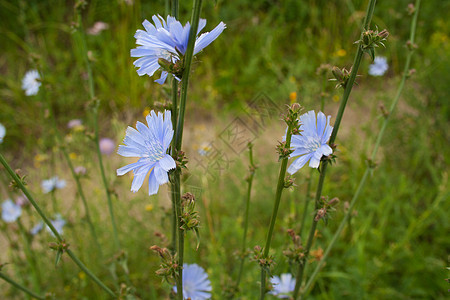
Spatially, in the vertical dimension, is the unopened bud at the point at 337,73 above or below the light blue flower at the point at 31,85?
below

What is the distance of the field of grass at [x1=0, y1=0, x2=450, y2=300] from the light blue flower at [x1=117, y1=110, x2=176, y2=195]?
162mm

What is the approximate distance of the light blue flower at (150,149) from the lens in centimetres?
106

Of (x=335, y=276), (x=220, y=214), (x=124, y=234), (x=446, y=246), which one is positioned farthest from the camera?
(x=220, y=214)

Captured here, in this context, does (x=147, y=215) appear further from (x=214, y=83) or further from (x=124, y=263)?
(x=214, y=83)

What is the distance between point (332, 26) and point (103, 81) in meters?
3.16

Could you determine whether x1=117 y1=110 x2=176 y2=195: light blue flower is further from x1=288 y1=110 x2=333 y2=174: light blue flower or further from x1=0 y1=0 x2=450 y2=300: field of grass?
x1=288 y1=110 x2=333 y2=174: light blue flower

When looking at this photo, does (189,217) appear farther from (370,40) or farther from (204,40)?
(370,40)

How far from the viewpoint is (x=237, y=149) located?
392 centimetres

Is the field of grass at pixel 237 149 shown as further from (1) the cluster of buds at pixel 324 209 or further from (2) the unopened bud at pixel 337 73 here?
(1) the cluster of buds at pixel 324 209

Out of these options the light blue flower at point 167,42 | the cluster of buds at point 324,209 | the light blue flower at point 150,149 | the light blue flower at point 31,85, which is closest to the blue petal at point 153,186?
the light blue flower at point 150,149

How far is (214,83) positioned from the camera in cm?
470

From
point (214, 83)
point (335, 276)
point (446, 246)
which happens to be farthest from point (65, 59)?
point (446, 246)

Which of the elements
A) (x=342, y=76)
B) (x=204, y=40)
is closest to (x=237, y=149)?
(x=342, y=76)

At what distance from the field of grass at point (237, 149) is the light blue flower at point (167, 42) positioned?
0.21 metres
